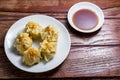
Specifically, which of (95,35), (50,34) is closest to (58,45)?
(50,34)

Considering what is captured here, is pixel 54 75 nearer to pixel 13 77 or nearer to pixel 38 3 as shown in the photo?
pixel 13 77

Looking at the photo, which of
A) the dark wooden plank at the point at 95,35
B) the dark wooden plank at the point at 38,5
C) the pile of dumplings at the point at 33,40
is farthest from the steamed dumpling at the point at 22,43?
the dark wooden plank at the point at 38,5

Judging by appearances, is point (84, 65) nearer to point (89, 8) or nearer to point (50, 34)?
point (50, 34)

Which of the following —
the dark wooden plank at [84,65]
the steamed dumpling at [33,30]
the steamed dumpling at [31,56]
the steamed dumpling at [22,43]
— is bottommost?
the dark wooden plank at [84,65]

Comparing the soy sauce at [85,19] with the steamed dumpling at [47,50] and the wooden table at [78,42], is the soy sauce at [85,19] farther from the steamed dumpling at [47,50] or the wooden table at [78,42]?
the steamed dumpling at [47,50]

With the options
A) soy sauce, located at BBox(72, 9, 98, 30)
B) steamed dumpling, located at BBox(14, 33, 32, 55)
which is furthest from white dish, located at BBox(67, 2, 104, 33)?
steamed dumpling, located at BBox(14, 33, 32, 55)

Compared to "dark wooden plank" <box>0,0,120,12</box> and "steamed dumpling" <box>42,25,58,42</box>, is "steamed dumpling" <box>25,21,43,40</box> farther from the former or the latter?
"dark wooden plank" <box>0,0,120,12</box>

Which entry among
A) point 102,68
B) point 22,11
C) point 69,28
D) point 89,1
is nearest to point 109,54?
point 102,68
